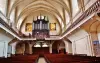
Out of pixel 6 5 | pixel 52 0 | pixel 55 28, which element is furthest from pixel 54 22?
pixel 6 5

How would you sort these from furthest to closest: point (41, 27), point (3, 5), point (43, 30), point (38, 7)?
point (41, 27) < point (43, 30) < point (38, 7) < point (3, 5)

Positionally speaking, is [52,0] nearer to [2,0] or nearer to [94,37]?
[2,0]

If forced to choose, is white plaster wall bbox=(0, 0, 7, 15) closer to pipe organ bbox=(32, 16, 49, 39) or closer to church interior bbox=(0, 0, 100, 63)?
church interior bbox=(0, 0, 100, 63)

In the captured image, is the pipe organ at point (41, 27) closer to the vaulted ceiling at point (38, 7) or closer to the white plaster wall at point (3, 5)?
the vaulted ceiling at point (38, 7)

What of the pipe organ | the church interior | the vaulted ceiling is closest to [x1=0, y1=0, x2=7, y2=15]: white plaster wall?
the church interior

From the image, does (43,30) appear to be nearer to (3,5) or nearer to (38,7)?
(38,7)

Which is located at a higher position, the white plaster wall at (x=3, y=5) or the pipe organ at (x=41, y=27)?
the white plaster wall at (x=3, y=5)

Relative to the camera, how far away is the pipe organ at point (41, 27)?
21.3 meters

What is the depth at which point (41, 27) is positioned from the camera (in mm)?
21953

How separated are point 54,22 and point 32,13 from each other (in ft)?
12.3

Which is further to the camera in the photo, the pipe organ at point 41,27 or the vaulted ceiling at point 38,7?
the pipe organ at point 41,27

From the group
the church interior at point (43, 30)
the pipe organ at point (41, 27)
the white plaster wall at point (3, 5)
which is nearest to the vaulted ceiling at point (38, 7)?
the church interior at point (43, 30)

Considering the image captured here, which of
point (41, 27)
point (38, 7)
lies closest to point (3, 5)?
point (38, 7)

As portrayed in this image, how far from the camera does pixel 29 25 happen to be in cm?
2261
